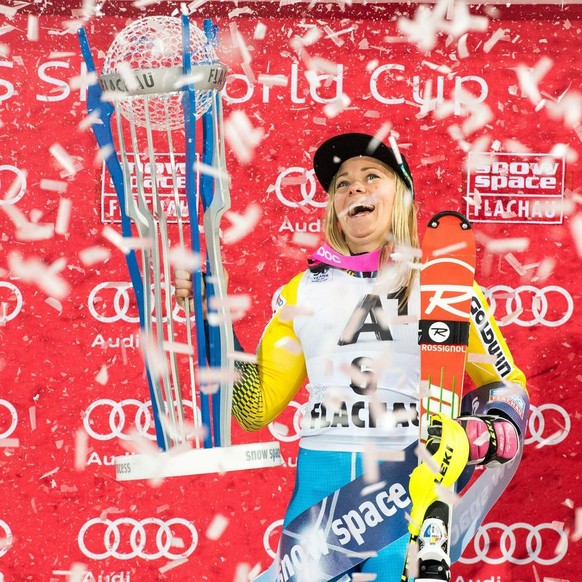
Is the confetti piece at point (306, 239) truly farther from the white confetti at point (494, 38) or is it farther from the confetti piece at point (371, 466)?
the confetti piece at point (371, 466)

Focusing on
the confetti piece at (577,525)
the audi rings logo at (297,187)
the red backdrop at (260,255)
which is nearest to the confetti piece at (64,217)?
the red backdrop at (260,255)

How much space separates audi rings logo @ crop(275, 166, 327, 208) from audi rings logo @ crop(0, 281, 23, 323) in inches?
35.1

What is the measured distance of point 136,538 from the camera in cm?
297

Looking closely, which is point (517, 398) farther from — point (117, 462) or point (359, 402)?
point (117, 462)

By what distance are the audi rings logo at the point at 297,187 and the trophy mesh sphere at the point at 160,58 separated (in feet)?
2.20

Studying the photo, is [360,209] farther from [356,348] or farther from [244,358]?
[244,358]

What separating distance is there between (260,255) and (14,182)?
821mm

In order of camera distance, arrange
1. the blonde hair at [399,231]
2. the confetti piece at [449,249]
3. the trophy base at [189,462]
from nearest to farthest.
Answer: the trophy base at [189,462]
the confetti piece at [449,249]
the blonde hair at [399,231]

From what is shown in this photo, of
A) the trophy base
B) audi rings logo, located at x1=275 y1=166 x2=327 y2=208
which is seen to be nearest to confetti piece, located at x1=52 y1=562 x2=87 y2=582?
the trophy base

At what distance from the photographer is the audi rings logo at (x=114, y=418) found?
2975 millimetres

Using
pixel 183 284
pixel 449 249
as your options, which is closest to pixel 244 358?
pixel 183 284

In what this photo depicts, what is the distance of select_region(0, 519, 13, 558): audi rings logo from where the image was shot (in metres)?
2.98

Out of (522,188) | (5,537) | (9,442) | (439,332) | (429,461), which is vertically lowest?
(5,537)

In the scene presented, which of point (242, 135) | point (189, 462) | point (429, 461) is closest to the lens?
point (429, 461)
